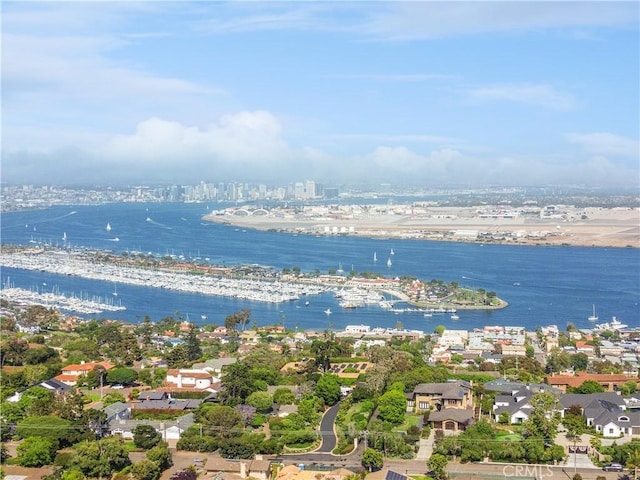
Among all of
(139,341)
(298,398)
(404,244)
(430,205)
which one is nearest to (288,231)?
(404,244)

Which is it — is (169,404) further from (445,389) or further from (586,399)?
(586,399)

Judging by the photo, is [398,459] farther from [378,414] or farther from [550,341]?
[550,341]

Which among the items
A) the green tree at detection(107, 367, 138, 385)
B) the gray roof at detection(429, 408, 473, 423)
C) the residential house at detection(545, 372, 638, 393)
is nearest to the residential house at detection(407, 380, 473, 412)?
the gray roof at detection(429, 408, 473, 423)

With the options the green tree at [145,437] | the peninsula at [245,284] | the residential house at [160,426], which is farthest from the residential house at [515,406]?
the peninsula at [245,284]

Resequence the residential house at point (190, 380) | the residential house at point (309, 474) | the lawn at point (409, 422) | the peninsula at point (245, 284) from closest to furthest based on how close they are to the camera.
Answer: the residential house at point (309, 474) < the lawn at point (409, 422) < the residential house at point (190, 380) < the peninsula at point (245, 284)

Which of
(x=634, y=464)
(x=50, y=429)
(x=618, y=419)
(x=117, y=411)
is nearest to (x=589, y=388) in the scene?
(x=618, y=419)

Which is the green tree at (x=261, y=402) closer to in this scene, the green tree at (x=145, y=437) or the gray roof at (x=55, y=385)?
the green tree at (x=145, y=437)
